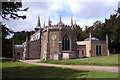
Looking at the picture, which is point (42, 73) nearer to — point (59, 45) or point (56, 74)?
point (56, 74)

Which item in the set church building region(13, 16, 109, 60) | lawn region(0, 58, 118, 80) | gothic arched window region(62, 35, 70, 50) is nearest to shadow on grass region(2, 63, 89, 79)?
lawn region(0, 58, 118, 80)

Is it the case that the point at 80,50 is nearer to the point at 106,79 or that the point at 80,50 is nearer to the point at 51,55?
the point at 51,55

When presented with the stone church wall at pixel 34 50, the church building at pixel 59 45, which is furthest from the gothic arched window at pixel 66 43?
the stone church wall at pixel 34 50

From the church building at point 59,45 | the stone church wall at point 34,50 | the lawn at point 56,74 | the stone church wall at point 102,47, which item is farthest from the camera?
the stone church wall at point 102,47

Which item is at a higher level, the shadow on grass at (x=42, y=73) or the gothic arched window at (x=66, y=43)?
the gothic arched window at (x=66, y=43)

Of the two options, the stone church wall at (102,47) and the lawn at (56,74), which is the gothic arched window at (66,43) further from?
the lawn at (56,74)

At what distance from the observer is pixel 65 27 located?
35719mm

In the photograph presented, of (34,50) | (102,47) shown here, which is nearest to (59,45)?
(34,50)

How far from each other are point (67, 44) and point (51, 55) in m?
5.55

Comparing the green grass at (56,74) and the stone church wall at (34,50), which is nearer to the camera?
the green grass at (56,74)

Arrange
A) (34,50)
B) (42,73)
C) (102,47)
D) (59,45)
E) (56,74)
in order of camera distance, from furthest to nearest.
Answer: (102,47), (34,50), (59,45), (42,73), (56,74)

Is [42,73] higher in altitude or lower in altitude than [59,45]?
lower

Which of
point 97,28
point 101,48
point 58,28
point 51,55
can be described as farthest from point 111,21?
point 51,55

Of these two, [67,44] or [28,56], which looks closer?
[67,44]
